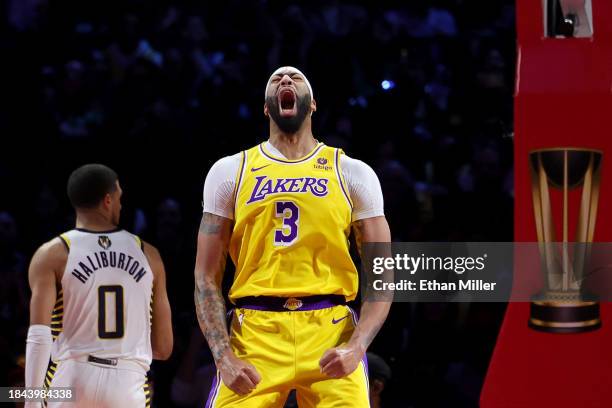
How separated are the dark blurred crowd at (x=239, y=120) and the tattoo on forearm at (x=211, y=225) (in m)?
2.62

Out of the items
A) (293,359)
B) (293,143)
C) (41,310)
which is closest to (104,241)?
(41,310)

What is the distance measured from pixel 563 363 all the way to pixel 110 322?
229 centimetres

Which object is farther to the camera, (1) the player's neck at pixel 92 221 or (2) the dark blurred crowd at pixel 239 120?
(2) the dark blurred crowd at pixel 239 120

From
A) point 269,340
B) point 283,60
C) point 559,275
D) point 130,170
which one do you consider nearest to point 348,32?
point 283,60

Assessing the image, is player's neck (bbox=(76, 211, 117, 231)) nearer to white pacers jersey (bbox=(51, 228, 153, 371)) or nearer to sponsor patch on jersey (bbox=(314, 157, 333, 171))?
white pacers jersey (bbox=(51, 228, 153, 371))

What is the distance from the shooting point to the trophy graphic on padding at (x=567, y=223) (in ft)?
16.1

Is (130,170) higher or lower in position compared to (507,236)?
higher

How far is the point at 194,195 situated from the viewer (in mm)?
8203

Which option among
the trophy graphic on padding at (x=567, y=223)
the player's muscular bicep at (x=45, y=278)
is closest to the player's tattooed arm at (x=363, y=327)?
the trophy graphic on padding at (x=567, y=223)

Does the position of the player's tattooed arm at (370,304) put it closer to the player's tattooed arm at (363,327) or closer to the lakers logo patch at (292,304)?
the player's tattooed arm at (363,327)

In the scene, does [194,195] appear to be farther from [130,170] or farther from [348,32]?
[348,32]

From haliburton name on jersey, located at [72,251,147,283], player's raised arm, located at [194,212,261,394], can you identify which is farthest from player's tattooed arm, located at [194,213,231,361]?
haliburton name on jersey, located at [72,251,147,283]

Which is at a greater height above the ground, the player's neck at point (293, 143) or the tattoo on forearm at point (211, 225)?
the player's neck at point (293, 143)

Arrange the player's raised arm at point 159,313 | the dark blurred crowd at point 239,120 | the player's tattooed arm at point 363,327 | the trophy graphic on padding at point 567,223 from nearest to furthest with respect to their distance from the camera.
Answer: the player's tattooed arm at point 363,327 < the trophy graphic on padding at point 567,223 < the player's raised arm at point 159,313 < the dark blurred crowd at point 239,120
